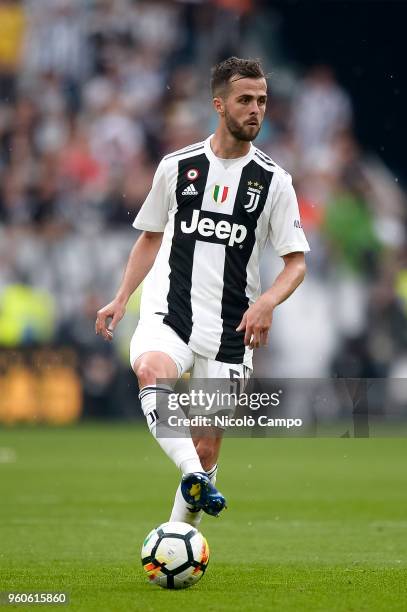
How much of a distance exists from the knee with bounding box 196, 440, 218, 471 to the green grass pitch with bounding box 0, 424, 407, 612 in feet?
1.79

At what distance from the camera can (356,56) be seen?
71.6 feet

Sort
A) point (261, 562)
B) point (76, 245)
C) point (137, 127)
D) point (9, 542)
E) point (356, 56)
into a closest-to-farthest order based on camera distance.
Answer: point (261, 562) → point (9, 542) → point (76, 245) → point (137, 127) → point (356, 56)

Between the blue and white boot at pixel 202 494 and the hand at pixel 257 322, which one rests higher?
→ the hand at pixel 257 322

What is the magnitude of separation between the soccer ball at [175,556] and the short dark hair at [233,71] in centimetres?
208

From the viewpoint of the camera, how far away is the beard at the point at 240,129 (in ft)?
19.9

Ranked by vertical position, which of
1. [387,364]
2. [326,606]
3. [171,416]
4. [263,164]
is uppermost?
[263,164]

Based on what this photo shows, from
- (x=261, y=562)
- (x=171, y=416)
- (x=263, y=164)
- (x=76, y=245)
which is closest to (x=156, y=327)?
(x=171, y=416)

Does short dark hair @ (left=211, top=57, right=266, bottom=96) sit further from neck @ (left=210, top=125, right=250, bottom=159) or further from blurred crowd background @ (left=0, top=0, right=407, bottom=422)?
blurred crowd background @ (left=0, top=0, right=407, bottom=422)

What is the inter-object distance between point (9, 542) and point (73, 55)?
14.1 meters

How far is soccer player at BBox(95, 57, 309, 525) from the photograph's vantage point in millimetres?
6070

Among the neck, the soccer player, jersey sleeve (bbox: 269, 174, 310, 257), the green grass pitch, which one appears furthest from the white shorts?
the green grass pitch

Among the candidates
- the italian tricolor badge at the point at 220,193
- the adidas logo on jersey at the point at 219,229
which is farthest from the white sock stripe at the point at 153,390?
the italian tricolor badge at the point at 220,193

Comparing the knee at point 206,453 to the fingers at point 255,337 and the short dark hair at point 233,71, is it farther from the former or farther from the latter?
the short dark hair at point 233,71

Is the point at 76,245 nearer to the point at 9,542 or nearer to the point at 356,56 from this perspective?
the point at 356,56
